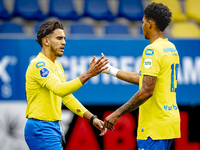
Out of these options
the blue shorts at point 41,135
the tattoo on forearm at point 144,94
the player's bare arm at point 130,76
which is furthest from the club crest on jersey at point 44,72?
the player's bare arm at point 130,76

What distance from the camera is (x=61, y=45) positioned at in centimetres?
361

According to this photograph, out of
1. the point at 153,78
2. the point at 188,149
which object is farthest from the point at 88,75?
the point at 188,149

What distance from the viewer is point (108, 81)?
6320mm

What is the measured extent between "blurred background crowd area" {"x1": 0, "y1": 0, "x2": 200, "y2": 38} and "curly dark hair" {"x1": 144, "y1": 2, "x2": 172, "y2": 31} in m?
4.43

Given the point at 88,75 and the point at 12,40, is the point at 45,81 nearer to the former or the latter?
the point at 88,75

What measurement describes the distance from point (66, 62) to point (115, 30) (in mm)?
2133

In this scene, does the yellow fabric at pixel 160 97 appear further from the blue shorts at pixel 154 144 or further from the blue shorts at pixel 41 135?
the blue shorts at pixel 41 135

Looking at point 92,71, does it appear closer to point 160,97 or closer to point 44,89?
point 44,89

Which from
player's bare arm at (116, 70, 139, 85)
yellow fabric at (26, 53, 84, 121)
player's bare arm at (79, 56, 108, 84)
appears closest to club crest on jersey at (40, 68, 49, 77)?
yellow fabric at (26, 53, 84, 121)

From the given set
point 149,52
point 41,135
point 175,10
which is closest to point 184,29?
point 175,10

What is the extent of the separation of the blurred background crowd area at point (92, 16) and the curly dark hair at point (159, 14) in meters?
4.43

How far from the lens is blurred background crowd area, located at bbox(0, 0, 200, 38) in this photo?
791 centimetres

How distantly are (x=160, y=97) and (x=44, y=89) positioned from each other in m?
1.26

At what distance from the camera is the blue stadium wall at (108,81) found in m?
6.12
